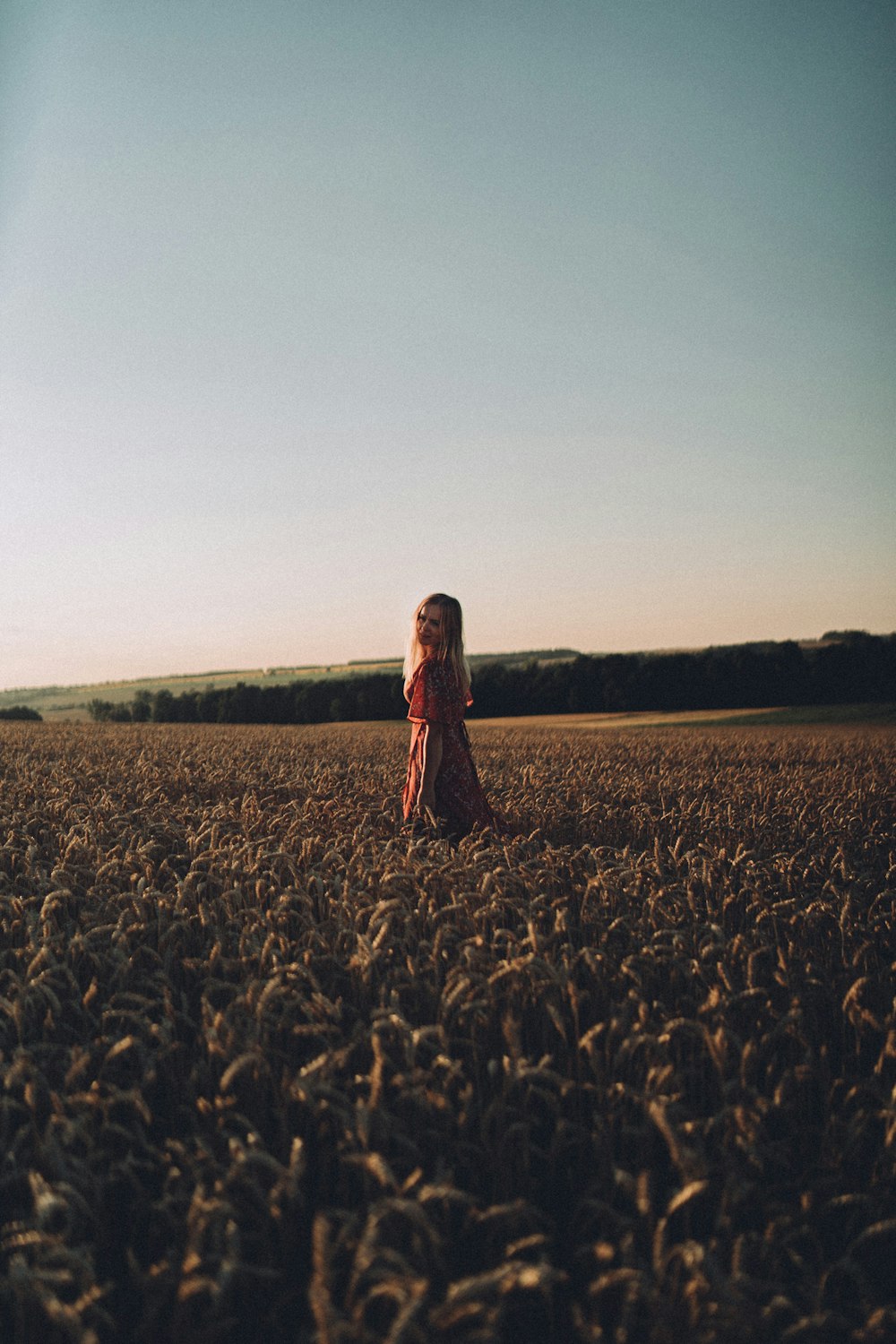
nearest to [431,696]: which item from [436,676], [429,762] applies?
[436,676]

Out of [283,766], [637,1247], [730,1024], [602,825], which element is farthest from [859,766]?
[637,1247]

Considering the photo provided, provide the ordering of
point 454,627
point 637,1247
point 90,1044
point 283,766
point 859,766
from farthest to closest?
point 859,766, point 283,766, point 454,627, point 90,1044, point 637,1247

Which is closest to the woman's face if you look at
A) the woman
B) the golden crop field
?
the woman

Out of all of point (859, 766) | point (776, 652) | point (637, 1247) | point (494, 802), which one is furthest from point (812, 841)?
point (776, 652)

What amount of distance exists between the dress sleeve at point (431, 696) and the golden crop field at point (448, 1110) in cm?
155

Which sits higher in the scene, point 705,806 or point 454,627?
point 454,627

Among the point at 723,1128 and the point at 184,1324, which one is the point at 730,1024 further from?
the point at 184,1324

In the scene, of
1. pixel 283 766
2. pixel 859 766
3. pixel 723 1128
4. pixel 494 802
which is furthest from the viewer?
pixel 859 766

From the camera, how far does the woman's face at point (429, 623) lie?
6.12m

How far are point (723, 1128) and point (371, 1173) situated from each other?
41.9 inches

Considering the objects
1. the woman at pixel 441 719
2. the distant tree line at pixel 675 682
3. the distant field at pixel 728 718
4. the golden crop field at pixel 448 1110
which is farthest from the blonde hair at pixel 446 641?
the distant tree line at pixel 675 682

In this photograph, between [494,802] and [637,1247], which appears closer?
[637,1247]

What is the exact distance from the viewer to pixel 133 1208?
6.50 ft

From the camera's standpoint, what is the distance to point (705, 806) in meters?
7.36
